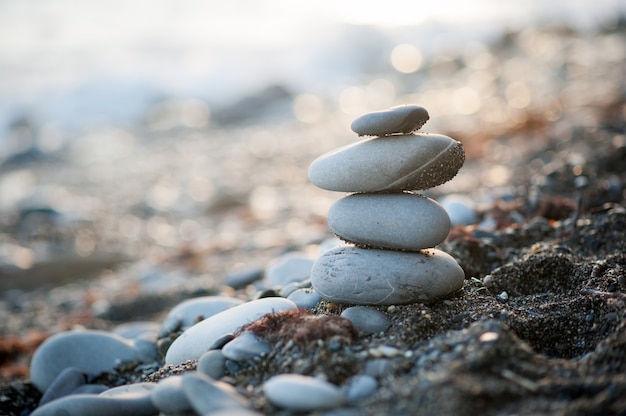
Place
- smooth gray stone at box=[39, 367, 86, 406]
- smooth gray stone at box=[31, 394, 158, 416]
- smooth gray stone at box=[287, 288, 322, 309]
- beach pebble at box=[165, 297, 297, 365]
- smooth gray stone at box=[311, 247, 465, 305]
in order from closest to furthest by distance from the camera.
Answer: smooth gray stone at box=[31, 394, 158, 416]
smooth gray stone at box=[311, 247, 465, 305]
beach pebble at box=[165, 297, 297, 365]
smooth gray stone at box=[287, 288, 322, 309]
smooth gray stone at box=[39, 367, 86, 406]

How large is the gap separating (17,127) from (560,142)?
2105cm

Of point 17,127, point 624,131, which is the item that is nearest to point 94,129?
point 17,127

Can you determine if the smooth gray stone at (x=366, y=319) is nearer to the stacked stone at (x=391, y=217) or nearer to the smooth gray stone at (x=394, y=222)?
the stacked stone at (x=391, y=217)

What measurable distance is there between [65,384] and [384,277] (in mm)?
2354

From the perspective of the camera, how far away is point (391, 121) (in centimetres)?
334

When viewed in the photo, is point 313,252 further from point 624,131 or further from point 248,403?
point 624,131

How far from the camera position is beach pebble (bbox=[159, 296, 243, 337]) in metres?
4.66

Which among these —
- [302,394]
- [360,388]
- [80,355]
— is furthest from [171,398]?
[80,355]

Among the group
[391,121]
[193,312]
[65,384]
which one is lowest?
[65,384]

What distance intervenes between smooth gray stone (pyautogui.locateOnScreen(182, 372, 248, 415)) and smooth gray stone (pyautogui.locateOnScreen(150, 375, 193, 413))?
0.25 feet

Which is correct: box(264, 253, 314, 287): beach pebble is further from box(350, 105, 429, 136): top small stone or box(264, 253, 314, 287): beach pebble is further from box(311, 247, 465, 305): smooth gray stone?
box(350, 105, 429, 136): top small stone

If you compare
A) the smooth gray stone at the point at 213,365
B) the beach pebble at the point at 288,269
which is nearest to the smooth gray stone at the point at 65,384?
the smooth gray stone at the point at 213,365

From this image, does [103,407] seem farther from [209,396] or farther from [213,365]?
[209,396]

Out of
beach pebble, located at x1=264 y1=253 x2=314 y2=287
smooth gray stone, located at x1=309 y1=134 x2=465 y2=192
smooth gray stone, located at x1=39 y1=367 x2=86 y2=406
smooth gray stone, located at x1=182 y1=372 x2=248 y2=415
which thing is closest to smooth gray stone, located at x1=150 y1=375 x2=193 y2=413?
smooth gray stone, located at x1=182 y1=372 x2=248 y2=415
